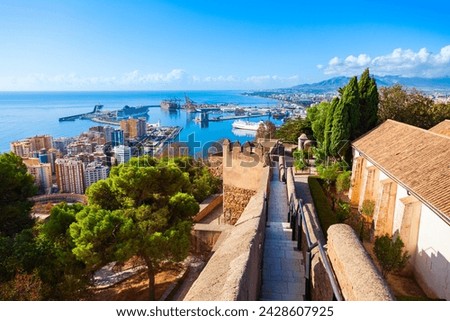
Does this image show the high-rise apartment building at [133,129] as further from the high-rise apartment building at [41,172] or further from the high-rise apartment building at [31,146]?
the high-rise apartment building at [41,172]

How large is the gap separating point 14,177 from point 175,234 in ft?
21.2

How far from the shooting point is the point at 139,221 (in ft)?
32.4

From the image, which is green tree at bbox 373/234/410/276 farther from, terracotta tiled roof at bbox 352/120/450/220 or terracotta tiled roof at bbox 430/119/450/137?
terracotta tiled roof at bbox 430/119/450/137

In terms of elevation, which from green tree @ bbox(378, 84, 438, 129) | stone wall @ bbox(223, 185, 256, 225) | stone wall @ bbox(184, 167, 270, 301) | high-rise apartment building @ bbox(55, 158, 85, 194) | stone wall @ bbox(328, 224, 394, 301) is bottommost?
high-rise apartment building @ bbox(55, 158, 85, 194)

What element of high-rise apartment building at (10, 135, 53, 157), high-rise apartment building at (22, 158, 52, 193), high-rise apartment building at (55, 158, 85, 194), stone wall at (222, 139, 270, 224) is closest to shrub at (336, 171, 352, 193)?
stone wall at (222, 139, 270, 224)

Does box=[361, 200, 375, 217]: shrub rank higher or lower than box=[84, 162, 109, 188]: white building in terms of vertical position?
higher

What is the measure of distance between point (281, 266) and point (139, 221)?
17.8 feet

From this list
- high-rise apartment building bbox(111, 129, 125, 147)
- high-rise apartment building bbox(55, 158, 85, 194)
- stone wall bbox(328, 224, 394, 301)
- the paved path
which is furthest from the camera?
high-rise apartment building bbox(111, 129, 125, 147)

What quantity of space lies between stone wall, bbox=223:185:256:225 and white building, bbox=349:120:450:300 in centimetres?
478

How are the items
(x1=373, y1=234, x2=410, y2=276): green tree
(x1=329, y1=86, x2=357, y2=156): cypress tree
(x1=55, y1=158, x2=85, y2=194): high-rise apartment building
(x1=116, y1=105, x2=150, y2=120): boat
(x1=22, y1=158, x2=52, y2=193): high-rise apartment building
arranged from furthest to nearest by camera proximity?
(x1=116, y1=105, x2=150, y2=120): boat < (x1=55, y1=158, x2=85, y2=194): high-rise apartment building < (x1=22, y1=158, x2=52, y2=193): high-rise apartment building < (x1=329, y1=86, x2=357, y2=156): cypress tree < (x1=373, y1=234, x2=410, y2=276): green tree

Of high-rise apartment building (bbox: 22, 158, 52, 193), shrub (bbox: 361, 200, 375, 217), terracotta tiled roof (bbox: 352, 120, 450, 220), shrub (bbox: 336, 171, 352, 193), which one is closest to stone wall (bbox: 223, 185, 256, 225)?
shrub (bbox: 361, 200, 375, 217)

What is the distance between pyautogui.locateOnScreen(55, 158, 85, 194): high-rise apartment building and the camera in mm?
26031

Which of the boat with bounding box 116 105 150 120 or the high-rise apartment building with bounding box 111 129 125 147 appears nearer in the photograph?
the high-rise apartment building with bounding box 111 129 125 147
